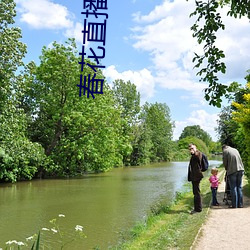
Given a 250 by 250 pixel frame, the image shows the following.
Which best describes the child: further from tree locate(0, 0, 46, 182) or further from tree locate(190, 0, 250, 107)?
tree locate(0, 0, 46, 182)

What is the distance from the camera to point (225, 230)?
754 centimetres

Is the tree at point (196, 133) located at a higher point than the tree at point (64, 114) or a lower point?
higher

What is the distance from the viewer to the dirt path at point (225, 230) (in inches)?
255

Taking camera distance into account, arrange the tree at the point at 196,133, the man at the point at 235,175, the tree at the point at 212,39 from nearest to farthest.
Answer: the tree at the point at 212,39 < the man at the point at 235,175 < the tree at the point at 196,133

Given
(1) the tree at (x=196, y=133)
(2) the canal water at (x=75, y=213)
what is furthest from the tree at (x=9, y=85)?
(1) the tree at (x=196, y=133)

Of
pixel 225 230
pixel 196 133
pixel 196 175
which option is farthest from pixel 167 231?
pixel 196 133

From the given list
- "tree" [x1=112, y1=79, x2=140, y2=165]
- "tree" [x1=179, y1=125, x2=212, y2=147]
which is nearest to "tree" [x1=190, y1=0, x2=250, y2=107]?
"tree" [x1=112, y1=79, x2=140, y2=165]

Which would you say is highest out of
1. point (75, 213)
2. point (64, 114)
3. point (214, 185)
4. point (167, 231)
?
point (64, 114)

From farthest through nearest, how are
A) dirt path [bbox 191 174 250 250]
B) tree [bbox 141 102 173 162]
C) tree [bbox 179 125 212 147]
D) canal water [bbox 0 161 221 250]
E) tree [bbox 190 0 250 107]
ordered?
tree [bbox 179 125 212 147], tree [bbox 141 102 173 162], canal water [bbox 0 161 221 250], dirt path [bbox 191 174 250 250], tree [bbox 190 0 250 107]

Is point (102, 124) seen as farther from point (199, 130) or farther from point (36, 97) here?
point (199, 130)

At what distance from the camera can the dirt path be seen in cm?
647

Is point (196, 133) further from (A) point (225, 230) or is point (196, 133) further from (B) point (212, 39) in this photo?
(B) point (212, 39)

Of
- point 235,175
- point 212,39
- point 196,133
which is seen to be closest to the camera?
point 212,39

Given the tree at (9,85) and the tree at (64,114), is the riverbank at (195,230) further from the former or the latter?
the tree at (64,114)
